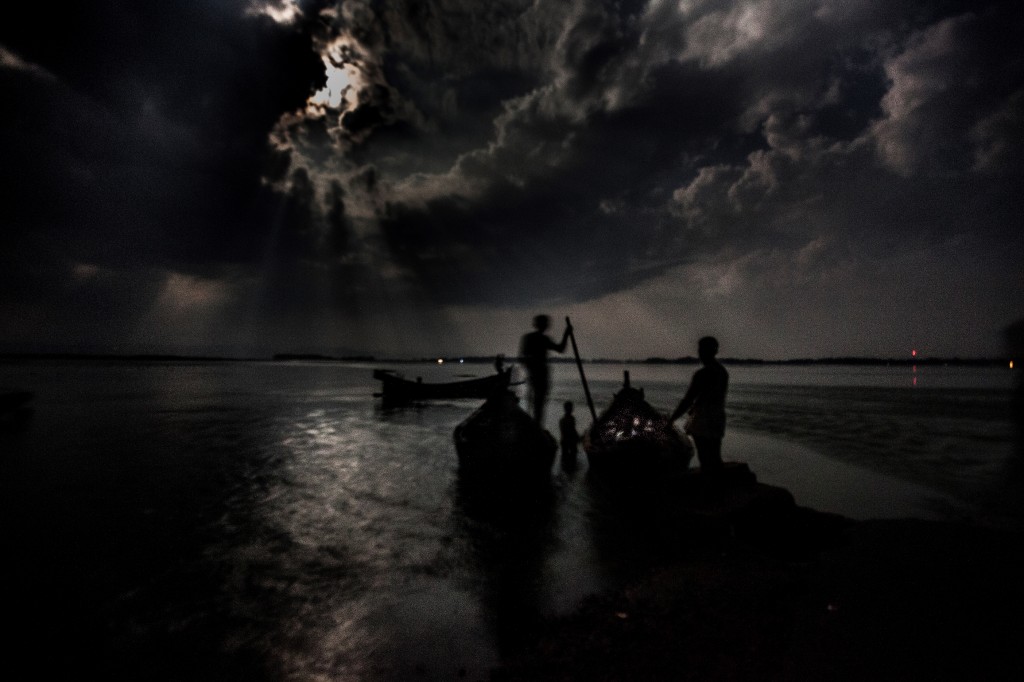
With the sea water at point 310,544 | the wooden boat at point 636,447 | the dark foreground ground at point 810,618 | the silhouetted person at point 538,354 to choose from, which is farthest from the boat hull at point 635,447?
the dark foreground ground at point 810,618

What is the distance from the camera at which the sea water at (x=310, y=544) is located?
13.3 ft

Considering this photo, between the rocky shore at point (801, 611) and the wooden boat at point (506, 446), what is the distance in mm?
4652

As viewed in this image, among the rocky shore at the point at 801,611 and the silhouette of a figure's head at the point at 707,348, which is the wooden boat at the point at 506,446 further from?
the silhouette of a figure's head at the point at 707,348

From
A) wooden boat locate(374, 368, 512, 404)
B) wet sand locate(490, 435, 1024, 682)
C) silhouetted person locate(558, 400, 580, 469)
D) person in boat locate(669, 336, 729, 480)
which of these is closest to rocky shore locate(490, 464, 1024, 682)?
wet sand locate(490, 435, 1024, 682)

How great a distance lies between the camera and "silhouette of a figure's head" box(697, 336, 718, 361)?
612cm

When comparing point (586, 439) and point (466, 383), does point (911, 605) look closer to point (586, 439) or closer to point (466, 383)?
point (586, 439)

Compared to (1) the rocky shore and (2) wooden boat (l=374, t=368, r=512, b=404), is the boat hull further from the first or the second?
(2) wooden boat (l=374, t=368, r=512, b=404)

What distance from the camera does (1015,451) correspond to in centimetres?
1371

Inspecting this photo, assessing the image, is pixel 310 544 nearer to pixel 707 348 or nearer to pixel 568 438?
pixel 707 348

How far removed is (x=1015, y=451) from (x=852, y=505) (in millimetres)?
10984

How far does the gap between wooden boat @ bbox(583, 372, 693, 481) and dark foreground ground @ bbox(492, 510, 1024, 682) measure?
330 centimetres

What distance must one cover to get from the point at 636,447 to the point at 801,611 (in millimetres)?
5027

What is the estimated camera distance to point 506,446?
10.2 metres

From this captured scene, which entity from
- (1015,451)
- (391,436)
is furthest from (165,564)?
(1015,451)
